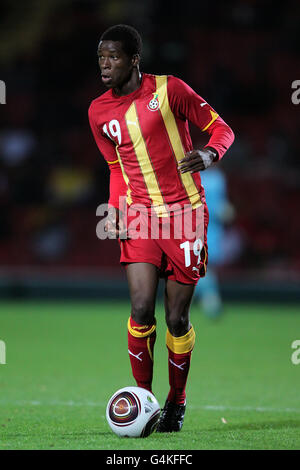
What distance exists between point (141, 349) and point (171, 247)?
65cm

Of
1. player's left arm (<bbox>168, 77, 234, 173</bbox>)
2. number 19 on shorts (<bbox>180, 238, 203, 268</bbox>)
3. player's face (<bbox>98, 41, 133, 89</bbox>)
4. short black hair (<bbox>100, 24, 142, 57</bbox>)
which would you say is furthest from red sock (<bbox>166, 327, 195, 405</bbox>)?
short black hair (<bbox>100, 24, 142, 57</bbox>)

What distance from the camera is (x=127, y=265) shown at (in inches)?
197

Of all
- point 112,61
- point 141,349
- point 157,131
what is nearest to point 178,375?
point 141,349

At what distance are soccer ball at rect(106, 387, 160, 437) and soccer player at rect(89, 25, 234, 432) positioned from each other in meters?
0.27

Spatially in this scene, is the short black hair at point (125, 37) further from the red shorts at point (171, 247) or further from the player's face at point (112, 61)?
the red shorts at point (171, 247)

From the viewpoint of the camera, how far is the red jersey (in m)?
4.94

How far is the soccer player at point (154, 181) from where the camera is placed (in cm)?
489

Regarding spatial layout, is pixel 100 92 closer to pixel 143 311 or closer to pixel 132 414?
pixel 143 311

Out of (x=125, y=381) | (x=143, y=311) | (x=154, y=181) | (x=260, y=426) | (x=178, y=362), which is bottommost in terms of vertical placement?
(x=125, y=381)

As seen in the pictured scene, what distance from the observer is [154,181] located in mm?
5027

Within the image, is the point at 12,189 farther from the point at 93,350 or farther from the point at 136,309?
the point at 136,309

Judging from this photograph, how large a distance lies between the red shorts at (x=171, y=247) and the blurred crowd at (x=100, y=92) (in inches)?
388

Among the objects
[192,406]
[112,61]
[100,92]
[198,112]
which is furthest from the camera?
[100,92]
